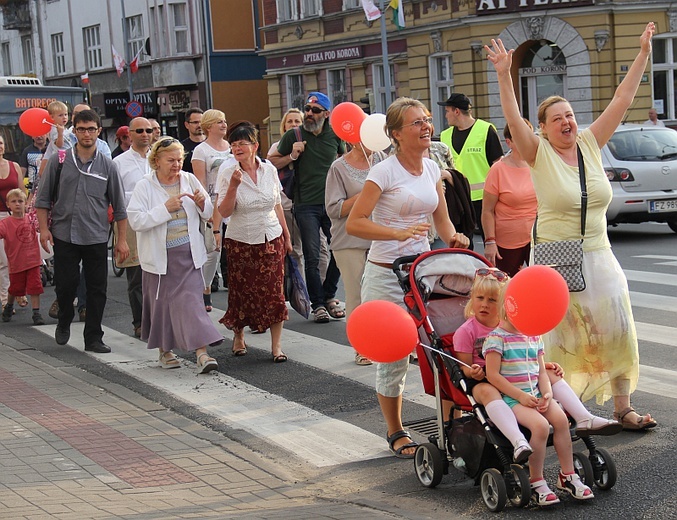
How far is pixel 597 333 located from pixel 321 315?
4908mm

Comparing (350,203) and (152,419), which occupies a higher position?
(350,203)

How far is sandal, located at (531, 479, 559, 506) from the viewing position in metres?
5.55

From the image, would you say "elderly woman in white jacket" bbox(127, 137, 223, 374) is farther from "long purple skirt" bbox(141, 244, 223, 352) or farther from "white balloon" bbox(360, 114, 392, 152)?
"white balloon" bbox(360, 114, 392, 152)

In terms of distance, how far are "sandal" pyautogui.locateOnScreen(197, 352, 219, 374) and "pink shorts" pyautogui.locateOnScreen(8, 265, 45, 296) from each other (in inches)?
148

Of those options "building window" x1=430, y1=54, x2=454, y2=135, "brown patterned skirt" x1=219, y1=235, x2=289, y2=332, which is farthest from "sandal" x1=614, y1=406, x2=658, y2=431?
"building window" x1=430, y1=54, x2=454, y2=135

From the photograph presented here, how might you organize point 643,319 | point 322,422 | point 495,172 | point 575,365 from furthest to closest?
point 643,319 → point 495,172 → point 322,422 → point 575,365

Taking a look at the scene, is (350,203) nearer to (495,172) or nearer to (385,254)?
(495,172)

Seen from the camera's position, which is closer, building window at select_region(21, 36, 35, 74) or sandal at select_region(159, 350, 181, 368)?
sandal at select_region(159, 350, 181, 368)

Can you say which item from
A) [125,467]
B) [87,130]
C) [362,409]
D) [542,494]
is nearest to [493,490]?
[542,494]

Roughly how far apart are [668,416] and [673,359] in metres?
1.73

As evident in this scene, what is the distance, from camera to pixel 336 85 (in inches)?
1681

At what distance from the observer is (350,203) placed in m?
9.03

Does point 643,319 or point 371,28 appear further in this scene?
point 371,28

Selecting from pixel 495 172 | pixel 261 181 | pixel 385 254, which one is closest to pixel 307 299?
pixel 261 181
